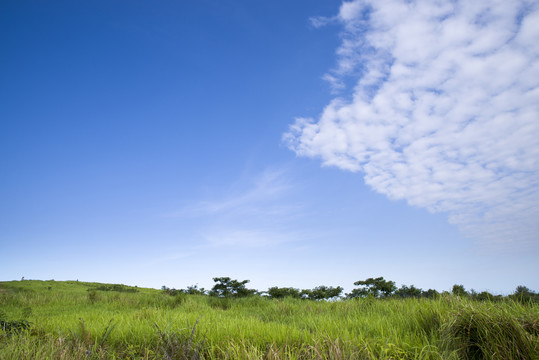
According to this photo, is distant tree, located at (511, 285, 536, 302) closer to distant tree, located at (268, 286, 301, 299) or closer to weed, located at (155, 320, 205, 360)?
weed, located at (155, 320, 205, 360)

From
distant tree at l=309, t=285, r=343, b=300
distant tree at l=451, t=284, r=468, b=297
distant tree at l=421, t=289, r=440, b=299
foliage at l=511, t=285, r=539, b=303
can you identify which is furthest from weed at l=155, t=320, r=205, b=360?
distant tree at l=309, t=285, r=343, b=300

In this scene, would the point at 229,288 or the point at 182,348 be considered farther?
the point at 229,288

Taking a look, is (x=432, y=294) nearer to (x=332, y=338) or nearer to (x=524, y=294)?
(x=524, y=294)

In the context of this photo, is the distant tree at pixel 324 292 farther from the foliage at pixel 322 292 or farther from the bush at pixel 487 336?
the bush at pixel 487 336

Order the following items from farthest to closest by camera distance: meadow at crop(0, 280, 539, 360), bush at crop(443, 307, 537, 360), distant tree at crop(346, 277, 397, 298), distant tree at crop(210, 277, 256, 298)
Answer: distant tree at crop(210, 277, 256, 298), distant tree at crop(346, 277, 397, 298), meadow at crop(0, 280, 539, 360), bush at crop(443, 307, 537, 360)

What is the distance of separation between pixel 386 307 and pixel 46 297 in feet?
44.6

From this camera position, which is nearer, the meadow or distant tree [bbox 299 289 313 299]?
the meadow

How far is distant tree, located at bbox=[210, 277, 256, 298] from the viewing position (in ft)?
42.7

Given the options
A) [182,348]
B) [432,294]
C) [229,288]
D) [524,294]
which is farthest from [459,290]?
[229,288]

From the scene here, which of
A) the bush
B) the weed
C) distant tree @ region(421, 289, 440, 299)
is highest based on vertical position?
distant tree @ region(421, 289, 440, 299)

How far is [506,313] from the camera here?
3.57m

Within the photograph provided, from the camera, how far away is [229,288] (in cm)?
1355

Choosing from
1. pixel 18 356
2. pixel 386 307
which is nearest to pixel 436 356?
pixel 386 307

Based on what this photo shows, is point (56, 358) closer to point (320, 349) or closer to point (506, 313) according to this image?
point (320, 349)
